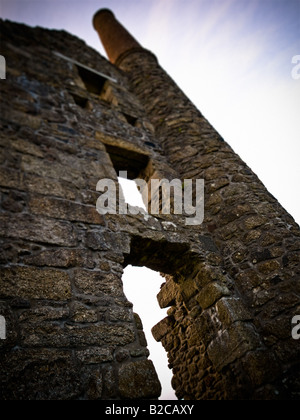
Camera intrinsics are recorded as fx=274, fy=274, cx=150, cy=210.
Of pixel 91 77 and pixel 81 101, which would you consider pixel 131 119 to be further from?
pixel 91 77

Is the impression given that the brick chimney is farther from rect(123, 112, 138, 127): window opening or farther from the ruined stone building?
rect(123, 112, 138, 127): window opening

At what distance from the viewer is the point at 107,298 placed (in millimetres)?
2293

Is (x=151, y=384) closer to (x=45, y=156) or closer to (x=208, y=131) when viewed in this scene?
(x=45, y=156)

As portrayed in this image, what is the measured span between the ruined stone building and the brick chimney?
3.33 metres

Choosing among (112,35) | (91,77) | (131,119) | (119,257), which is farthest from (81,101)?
(112,35)

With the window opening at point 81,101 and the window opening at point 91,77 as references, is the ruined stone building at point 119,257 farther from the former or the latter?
the window opening at point 91,77

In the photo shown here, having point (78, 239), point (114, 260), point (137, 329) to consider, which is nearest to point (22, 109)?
point (78, 239)

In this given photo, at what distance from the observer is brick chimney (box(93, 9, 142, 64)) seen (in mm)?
7927

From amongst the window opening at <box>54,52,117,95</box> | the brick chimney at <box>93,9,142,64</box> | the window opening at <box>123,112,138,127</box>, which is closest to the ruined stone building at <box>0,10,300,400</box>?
the window opening at <box>123,112,138,127</box>

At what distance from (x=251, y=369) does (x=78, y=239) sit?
196 centimetres

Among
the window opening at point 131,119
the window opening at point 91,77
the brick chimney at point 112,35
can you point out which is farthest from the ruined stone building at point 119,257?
the brick chimney at point 112,35

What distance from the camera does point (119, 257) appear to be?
266 cm

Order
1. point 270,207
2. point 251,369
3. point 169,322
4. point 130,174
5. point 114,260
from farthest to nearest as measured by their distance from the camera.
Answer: point 130,174, point 169,322, point 270,207, point 114,260, point 251,369

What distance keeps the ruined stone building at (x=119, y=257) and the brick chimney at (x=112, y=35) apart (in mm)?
3330
